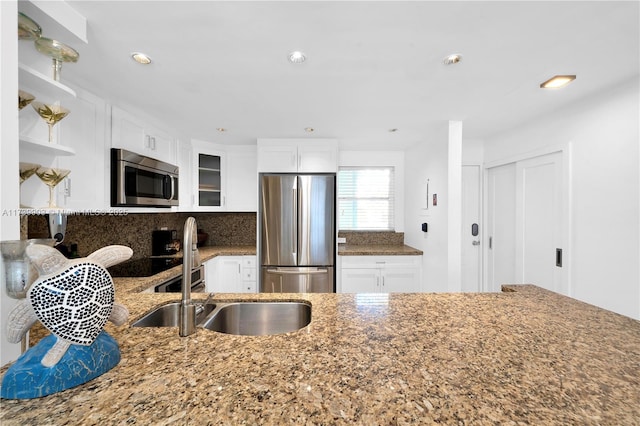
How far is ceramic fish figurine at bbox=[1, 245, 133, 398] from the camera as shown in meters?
0.63

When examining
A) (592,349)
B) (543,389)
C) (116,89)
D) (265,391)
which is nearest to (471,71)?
(592,349)

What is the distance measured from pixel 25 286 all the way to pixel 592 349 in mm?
1628

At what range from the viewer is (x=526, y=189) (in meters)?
2.83

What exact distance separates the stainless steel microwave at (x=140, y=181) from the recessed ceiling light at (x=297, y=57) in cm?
150

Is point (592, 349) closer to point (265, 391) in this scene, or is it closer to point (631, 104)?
point (265, 391)

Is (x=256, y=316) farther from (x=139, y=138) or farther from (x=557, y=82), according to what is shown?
(x=557, y=82)

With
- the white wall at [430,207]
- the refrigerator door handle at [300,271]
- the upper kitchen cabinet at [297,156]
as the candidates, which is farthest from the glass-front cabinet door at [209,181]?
the white wall at [430,207]

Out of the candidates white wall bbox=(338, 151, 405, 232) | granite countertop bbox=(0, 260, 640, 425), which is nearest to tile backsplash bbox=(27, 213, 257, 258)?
granite countertop bbox=(0, 260, 640, 425)

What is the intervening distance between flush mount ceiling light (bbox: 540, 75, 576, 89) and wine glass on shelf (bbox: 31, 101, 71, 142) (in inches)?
112

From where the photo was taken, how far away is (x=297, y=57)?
1.58m

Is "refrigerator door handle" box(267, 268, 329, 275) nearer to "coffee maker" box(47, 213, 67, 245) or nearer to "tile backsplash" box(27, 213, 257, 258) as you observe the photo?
"tile backsplash" box(27, 213, 257, 258)

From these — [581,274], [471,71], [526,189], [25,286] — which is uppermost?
[471,71]

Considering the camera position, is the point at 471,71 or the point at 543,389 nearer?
the point at 543,389

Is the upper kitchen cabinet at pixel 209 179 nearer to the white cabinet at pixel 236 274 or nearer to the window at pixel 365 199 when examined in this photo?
the white cabinet at pixel 236 274
